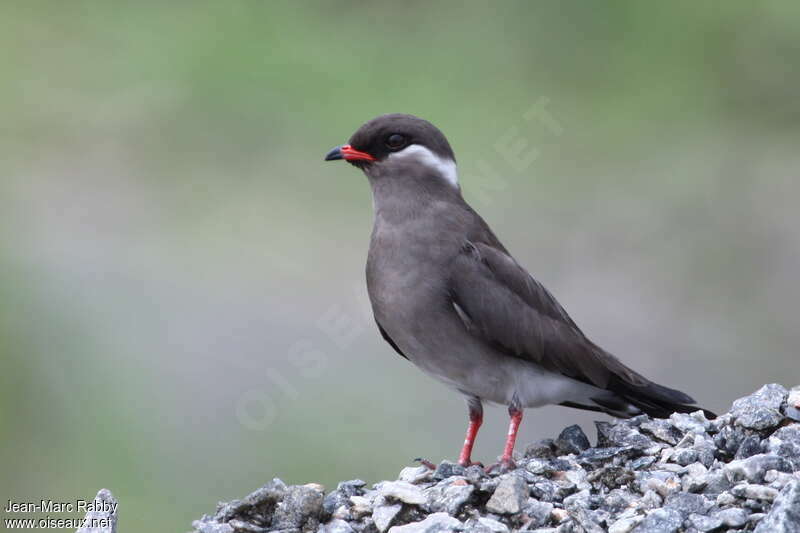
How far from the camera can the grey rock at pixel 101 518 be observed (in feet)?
22.2

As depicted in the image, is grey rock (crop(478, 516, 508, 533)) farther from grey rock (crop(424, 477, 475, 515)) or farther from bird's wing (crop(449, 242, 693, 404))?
bird's wing (crop(449, 242, 693, 404))

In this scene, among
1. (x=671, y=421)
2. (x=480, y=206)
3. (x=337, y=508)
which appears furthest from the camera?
(x=480, y=206)

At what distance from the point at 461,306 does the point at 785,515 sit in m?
2.93

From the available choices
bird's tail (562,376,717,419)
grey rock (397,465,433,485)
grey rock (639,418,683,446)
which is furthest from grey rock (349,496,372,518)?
bird's tail (562,376,717,419)

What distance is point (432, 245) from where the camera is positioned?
28.0 feet

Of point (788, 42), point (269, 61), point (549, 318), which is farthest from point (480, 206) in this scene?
point (549, 318)

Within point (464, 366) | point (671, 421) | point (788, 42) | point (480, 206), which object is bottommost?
point (671, 421)

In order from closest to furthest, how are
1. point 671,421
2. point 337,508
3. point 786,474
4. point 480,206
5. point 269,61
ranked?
point 786,474 < point 337,508 < point 671,421 < point 480,206 < point 269,61

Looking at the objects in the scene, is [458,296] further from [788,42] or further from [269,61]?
[788,42]

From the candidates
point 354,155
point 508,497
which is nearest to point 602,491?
point 508,497

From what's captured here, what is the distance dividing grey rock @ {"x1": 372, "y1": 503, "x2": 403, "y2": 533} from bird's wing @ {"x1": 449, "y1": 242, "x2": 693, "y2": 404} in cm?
165

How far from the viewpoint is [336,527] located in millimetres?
7129

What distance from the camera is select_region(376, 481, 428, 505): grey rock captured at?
7.08 metres

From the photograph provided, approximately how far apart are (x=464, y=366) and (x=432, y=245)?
0.85 m
